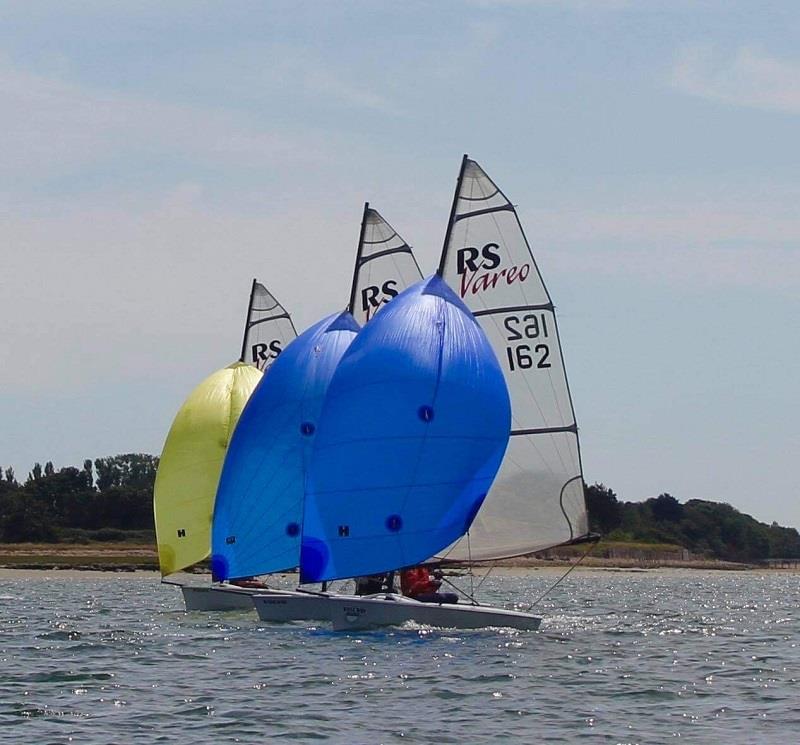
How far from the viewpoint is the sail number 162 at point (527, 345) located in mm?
38750

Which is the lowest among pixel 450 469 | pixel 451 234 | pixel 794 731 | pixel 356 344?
pixel 794 731

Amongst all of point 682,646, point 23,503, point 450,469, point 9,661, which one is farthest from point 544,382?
point 23,503

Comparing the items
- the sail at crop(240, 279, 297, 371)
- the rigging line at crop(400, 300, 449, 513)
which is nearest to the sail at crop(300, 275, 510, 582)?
the rigging line at crop(400, 300, 449, 513)

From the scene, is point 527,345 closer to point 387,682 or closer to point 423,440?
point 423,440

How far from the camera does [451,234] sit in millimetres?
39406

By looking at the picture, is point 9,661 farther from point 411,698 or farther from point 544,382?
point 544,382

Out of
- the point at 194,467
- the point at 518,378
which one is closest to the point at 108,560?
the point at 194,467

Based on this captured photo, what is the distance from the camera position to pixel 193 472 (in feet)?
159

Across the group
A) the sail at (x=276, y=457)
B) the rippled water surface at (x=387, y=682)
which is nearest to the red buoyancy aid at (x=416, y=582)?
the rippled water surface at (x=387, y=682)

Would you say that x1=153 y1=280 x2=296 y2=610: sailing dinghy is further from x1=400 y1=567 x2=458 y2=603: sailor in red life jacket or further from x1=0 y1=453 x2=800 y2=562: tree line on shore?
x1=0 y1=453 x2=800 y2=562: tree line on shore

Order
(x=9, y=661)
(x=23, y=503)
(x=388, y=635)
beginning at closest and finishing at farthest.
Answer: (x=9, y=661) < (x=388, y=635) < (x=23, y=503)

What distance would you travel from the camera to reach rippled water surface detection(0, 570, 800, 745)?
23.1 m

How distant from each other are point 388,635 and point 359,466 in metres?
3.69

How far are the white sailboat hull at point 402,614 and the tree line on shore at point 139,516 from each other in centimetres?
4200
